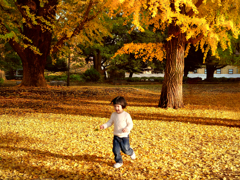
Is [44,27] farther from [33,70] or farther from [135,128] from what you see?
[135,128]

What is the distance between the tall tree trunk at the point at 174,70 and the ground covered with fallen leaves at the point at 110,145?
84cm

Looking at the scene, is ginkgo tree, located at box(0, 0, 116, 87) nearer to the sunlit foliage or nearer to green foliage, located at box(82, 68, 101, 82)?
the sunlit foliage

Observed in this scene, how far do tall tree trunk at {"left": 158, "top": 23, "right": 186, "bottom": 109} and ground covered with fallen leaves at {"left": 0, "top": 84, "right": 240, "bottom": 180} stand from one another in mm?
836

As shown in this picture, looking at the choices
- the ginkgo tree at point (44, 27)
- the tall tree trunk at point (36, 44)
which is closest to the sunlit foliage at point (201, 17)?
the ginkgo tree at point (44, 27)

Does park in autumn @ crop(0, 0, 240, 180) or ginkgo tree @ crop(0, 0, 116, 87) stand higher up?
ginkgo tree @ crop(0, 0, 116, 87)

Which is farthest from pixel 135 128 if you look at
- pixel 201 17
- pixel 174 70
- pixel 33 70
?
pixel 33 70

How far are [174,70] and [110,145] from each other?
20.4ft

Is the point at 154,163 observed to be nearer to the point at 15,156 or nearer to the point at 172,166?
the point at 172,166

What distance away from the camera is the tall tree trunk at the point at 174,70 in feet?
35.9

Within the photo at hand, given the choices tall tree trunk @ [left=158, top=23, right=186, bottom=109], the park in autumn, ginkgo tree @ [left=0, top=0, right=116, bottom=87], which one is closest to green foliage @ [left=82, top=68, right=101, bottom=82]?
ginkgo tree @ [left=0, top=0, right=116, bottom=87]

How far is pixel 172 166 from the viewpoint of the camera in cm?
449

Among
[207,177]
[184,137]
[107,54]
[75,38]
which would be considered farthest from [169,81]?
[107,54]

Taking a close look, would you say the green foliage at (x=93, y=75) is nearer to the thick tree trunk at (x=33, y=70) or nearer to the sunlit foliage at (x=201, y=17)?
the thick tree trunk at (x=33, y=70)

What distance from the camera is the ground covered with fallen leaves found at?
4.23 meters
